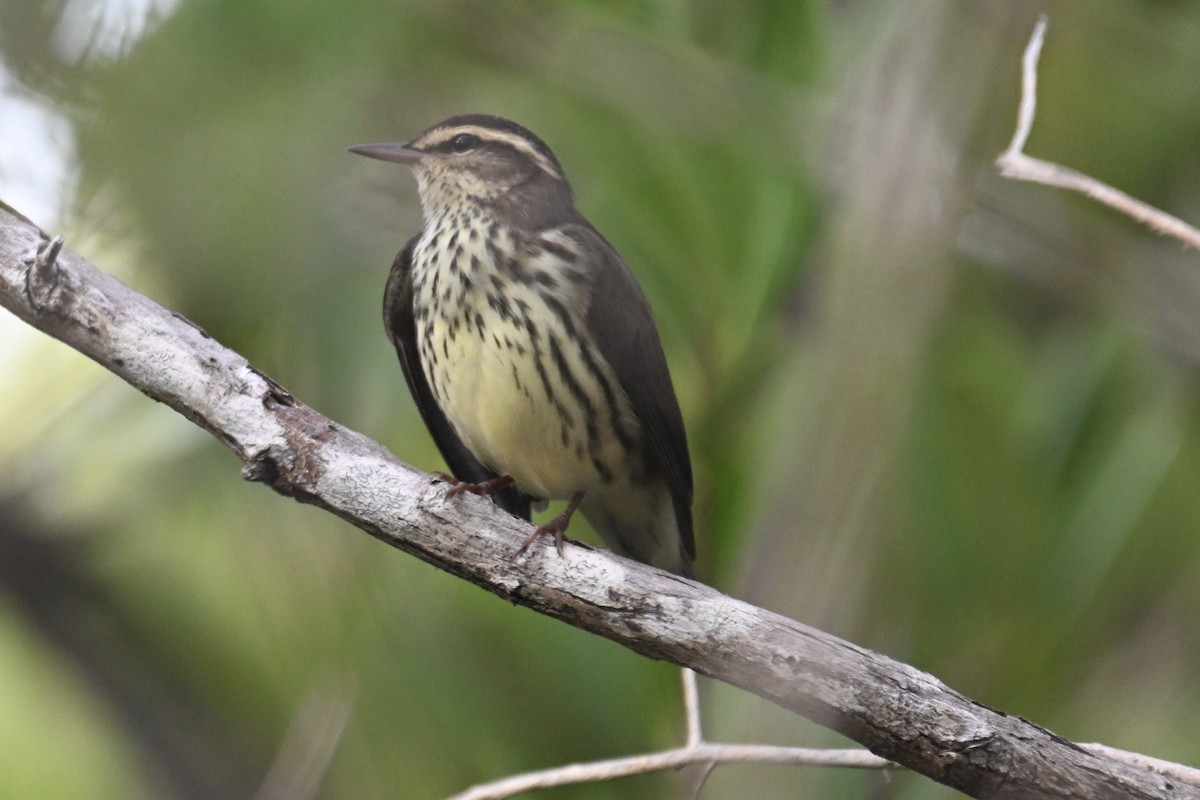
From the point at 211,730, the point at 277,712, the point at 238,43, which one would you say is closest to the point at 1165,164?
the point at 238,43

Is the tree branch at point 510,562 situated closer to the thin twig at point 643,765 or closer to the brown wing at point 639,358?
the thin twig at point 643,765

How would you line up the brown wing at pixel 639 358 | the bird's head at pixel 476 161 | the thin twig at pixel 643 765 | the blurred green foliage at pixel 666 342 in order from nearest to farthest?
the thin twig at pixel 643 765 < the brown wing at pixel 639 358 < the blurred green foliage at pixel 666 342 < the bird's head at pixel 476 161

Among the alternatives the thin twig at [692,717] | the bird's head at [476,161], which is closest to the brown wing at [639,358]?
the bird's head at [476,161]

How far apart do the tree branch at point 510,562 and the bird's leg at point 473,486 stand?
0.03 m

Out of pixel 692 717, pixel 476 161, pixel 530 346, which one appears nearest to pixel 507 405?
pixel 530 346

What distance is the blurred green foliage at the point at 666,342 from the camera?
433cm

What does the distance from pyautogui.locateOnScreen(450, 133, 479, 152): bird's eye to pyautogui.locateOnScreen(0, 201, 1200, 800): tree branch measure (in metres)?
1.49

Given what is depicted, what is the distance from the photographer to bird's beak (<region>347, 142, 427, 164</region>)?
4.38m

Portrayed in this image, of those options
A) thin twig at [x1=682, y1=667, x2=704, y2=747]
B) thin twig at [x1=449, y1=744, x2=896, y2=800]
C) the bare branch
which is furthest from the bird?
the bare branch

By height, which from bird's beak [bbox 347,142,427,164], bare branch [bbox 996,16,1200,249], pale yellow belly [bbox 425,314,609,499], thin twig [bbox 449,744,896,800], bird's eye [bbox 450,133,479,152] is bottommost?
thin twig [bbox 449,744,896,800]

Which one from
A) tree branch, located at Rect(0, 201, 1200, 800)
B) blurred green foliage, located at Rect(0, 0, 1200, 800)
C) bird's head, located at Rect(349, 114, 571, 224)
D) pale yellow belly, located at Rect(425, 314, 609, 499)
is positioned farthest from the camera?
bird's head, located at Rect(349, 114, 571, 224)

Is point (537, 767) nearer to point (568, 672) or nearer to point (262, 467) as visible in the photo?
point (568, 672)

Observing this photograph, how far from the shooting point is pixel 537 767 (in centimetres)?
441

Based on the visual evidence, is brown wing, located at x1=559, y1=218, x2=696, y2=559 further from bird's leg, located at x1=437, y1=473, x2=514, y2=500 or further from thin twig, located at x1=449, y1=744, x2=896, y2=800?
thin twig, located at x1=449, y1=744, x2=896, y2=800
